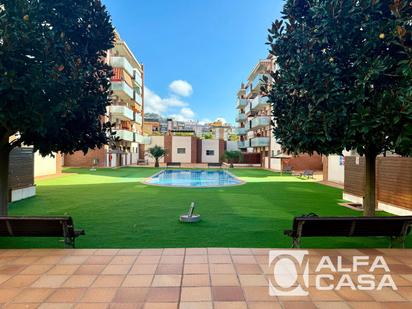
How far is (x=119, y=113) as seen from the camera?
120 ft

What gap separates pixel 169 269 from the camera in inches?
188

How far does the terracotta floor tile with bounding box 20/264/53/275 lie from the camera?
4.63 metres

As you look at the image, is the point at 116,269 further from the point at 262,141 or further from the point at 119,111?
the point at 262,141

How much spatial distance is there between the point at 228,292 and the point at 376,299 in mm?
1874

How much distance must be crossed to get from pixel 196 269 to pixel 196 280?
41 centimetres

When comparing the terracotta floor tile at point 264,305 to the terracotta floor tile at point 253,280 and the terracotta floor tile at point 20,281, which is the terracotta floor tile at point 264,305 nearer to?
the terracotta floor tile at point 253,280

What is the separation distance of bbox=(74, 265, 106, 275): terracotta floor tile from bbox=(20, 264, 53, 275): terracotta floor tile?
1.66 feet

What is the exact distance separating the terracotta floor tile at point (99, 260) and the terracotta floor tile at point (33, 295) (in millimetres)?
1040

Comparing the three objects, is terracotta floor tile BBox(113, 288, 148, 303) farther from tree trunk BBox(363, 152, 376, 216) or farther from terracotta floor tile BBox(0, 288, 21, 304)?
tree trunk BBox(363, 152, 376, 216)

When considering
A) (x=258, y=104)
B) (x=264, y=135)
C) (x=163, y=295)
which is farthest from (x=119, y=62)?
(x=163, y=295)

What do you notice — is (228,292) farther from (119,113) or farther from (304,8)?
(119,113)

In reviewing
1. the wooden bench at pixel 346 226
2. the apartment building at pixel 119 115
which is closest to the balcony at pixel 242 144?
the apartment building at pixel 119 115

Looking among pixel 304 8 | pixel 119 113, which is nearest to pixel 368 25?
pixel 304 8

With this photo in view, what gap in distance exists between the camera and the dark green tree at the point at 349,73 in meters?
5.12
